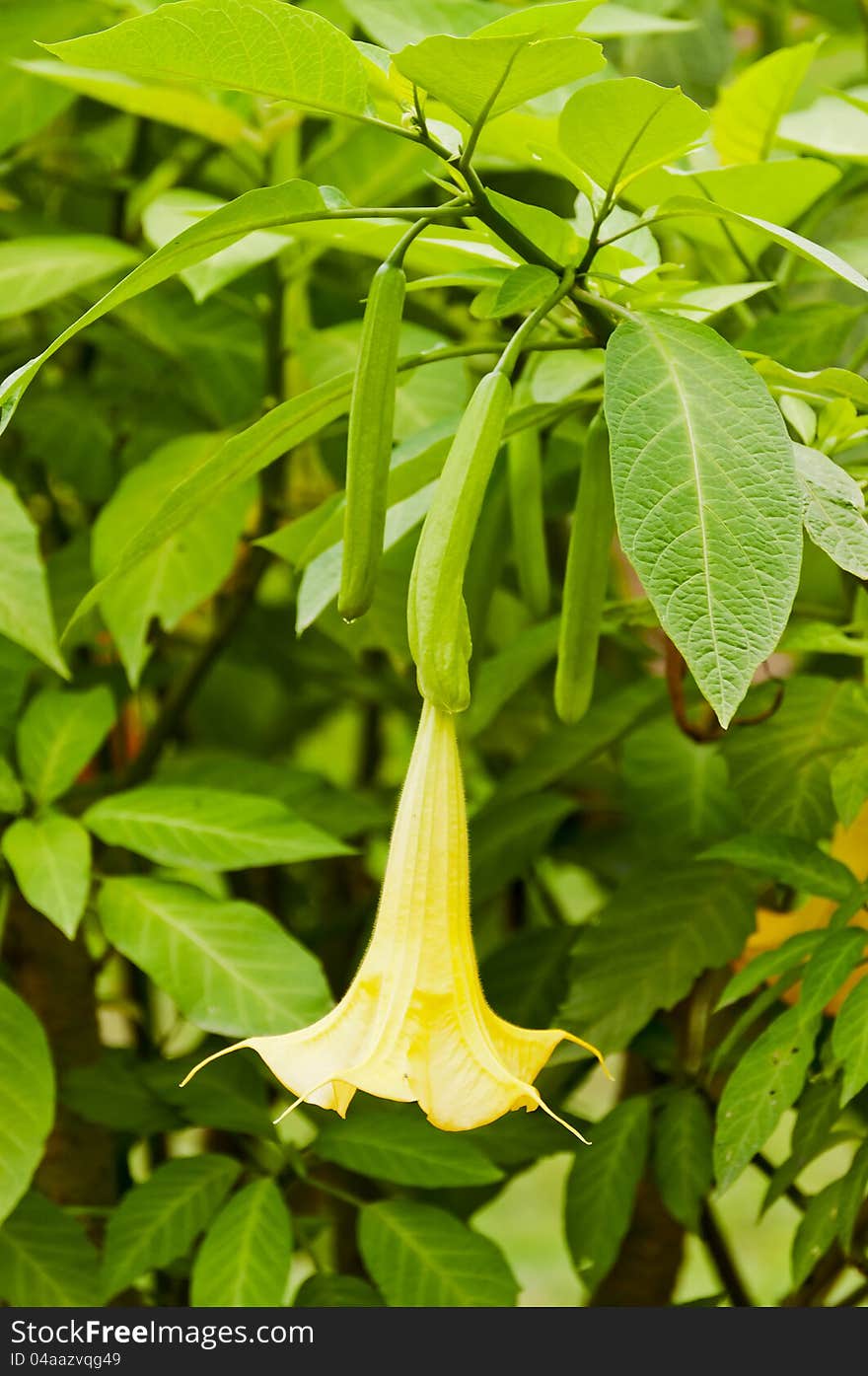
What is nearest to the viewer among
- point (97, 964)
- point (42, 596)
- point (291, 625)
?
point (42, 596)

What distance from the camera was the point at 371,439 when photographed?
0.46 meters

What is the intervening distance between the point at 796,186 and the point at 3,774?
50 centimetres

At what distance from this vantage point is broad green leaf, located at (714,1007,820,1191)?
0.60 metres

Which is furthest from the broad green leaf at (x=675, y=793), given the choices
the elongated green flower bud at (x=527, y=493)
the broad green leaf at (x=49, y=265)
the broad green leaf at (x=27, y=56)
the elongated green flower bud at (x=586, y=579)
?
the broad green leaf at (x=27, y=56)

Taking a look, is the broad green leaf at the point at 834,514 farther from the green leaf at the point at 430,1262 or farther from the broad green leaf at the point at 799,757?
the green leaf at the point at 430,1262

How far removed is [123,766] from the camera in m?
1.06

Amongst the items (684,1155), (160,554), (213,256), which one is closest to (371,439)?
(213,256)

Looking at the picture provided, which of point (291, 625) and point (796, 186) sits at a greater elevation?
point (796, 186)

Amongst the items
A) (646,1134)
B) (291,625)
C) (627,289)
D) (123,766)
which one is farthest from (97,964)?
(627,289)

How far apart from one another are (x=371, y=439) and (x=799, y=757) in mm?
375

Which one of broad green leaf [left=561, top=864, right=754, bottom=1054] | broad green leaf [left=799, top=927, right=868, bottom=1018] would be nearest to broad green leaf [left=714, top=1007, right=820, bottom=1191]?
broad green leaf [left=799, top=927, right=868, bottom=1018]

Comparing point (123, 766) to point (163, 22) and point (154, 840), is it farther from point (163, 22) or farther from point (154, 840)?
point (163, 22)

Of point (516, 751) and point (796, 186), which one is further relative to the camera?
point (516, 751)

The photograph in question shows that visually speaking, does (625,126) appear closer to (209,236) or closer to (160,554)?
(209,236)
